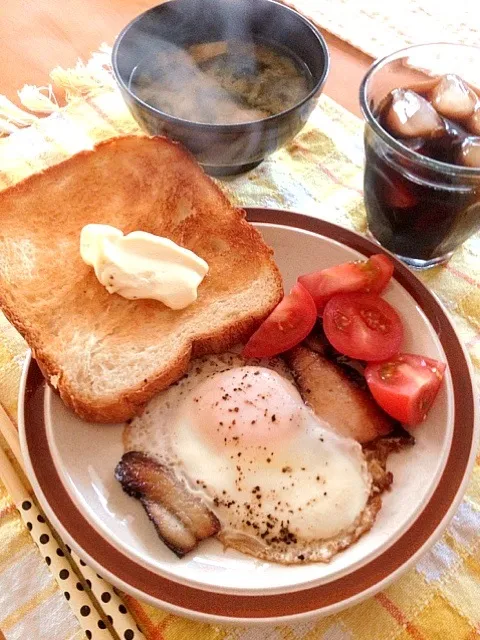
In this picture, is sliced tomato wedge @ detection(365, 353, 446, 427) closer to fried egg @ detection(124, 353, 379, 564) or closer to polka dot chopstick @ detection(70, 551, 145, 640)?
fried egg @ detection(124, 353, 379, 564)

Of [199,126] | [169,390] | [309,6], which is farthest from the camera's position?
[309,6]

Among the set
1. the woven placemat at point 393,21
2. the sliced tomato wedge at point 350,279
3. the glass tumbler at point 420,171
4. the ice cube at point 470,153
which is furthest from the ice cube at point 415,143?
the woven placemat at point 393,21

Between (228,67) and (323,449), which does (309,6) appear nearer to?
(228,67)

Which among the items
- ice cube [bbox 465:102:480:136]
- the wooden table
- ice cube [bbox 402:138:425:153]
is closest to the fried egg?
ice cube [bbox 402:138:425:153]

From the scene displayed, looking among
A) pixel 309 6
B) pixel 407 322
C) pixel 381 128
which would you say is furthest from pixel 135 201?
pixel 309 6

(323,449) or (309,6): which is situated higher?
(309,6)

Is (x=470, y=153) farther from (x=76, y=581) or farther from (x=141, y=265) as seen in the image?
(x=76, y=581)

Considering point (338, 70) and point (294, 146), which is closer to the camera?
point (294, 146)
